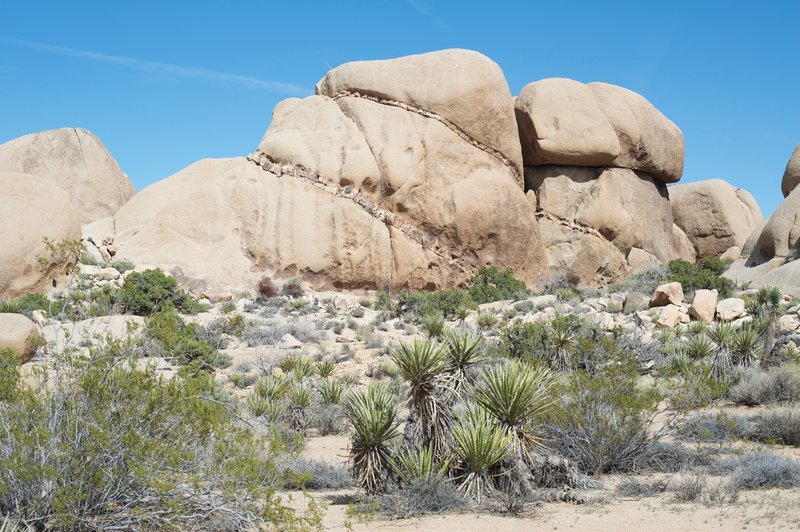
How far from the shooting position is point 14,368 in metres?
7.17

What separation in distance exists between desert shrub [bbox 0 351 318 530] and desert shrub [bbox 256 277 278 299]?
58.0ft

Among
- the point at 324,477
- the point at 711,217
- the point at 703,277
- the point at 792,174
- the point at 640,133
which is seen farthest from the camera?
the point at 711,217

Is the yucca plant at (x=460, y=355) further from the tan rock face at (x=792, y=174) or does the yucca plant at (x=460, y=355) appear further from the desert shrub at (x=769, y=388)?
the tan rock face at (x=792, y=174)

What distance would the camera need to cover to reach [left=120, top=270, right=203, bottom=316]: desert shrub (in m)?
21.2

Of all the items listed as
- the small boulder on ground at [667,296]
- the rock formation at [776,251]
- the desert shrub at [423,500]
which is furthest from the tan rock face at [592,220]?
the desert shrub at [423,500]

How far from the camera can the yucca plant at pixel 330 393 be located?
14633 millimetres

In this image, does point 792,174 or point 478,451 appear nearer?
point 478,451

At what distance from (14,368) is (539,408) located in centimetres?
526

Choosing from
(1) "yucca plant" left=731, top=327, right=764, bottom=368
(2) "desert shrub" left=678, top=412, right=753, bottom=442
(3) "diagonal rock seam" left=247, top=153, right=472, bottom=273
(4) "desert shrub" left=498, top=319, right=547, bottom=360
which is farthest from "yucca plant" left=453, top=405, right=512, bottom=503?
(3) "diagonal rock seam" left=247, top=153, right=472, bottom=273

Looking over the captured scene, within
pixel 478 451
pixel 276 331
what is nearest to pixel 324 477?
pixel 478 451

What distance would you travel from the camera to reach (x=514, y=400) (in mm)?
8344

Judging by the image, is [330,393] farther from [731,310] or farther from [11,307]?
[731,310]

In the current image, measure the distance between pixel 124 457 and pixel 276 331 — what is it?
14.6m

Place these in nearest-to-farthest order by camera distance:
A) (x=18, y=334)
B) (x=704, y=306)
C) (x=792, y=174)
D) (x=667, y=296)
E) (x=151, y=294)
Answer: (x=18, y=334)
(x=704, y=306)
(x=151, y=294)
(x=667, y=296)
(x=792, y=174)
